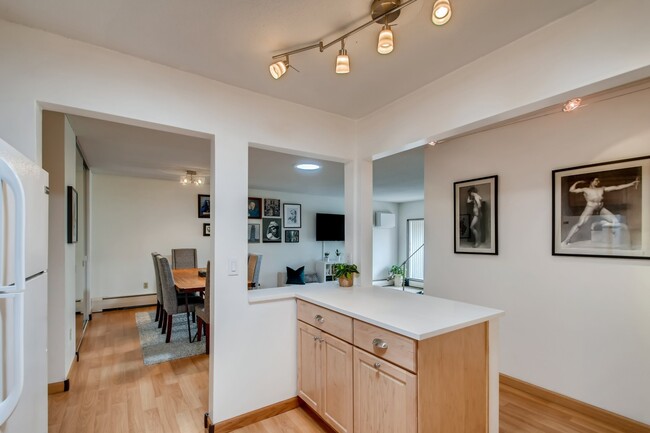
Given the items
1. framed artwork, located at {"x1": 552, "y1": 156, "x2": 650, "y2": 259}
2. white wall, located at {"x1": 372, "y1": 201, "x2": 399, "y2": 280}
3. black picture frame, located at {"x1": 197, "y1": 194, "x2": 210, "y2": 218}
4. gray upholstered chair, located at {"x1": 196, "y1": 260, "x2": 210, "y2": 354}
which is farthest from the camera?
white wall, located at {"x1": 372, "y1": 201, "x2": 399, "y2": 280}

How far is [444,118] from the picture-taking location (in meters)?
1.96

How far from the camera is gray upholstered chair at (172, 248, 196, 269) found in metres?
5.45

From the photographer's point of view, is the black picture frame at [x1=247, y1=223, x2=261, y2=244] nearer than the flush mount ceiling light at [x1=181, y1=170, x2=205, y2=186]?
No

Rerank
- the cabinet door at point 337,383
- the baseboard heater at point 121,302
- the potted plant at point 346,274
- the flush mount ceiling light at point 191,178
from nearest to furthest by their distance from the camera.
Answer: the cabinet door at point 337,383 → the potted plant at point 346,274 → the flush mount ceiling light at point 191,178 → the baseboard heater at point 121,302

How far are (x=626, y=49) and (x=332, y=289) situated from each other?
2168mm

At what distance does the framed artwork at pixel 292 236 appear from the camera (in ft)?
23.8

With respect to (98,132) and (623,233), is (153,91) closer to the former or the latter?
(98,132)

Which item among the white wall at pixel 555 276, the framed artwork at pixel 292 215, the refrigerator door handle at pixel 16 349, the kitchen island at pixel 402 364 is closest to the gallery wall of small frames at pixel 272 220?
the framed artwork at pixel 292 215

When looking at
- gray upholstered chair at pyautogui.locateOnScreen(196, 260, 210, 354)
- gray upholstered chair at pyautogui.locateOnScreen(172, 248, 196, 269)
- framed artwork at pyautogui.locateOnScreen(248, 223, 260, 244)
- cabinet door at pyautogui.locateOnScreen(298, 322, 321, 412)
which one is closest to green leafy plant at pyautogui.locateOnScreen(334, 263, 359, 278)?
cabinet door at pyautogui.locateOnScreen(298, 322, 321, 412)

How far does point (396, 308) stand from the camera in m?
1.86

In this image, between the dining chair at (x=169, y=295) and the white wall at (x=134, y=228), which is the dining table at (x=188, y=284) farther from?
the white wall at (x=134, y=228)

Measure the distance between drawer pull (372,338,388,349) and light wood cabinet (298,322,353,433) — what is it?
242mm

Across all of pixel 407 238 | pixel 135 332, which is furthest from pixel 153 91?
pixel 407 238

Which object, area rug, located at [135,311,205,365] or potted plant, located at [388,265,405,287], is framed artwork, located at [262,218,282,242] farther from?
potted plant, located at [388,265,405,287]
